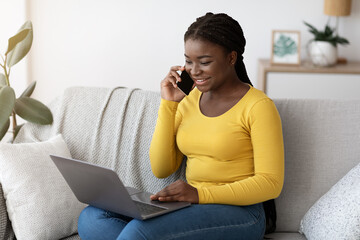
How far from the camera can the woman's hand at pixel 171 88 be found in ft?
6.91

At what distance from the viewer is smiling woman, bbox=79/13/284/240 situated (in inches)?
70.5

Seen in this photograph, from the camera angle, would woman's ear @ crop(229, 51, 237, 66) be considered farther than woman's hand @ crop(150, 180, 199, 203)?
Yes

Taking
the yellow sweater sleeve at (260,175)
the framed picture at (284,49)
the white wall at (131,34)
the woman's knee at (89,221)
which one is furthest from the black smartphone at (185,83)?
the white wall at (131,34)

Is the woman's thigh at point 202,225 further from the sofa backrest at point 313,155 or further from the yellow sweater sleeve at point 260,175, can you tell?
the sofa backrest at point 313,155

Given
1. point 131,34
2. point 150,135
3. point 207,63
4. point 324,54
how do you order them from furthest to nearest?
point 131,34, point 324,54, point 150,135, point 207,63

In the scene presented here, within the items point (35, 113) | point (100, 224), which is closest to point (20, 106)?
point (35, 113)

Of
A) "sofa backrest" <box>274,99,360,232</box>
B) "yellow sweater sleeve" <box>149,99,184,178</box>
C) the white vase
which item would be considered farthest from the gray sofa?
the white vase

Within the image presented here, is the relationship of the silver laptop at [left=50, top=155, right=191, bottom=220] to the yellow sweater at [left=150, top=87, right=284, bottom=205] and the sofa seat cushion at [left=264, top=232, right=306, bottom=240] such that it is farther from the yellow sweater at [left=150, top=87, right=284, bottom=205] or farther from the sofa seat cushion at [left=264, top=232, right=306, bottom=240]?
the sofa seat cushion at [left=264, top=232, right=306, bottom=240]

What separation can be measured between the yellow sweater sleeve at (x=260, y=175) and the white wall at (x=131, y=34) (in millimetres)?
2368

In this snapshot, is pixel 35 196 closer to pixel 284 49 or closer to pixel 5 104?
pixel 5 104

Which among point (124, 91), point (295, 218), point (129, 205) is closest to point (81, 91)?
point (124, 91)

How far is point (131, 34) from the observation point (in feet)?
13.9

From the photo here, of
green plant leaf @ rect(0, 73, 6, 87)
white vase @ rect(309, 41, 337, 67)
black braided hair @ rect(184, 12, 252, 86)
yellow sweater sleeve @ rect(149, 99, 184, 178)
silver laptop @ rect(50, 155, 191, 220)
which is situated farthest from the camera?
white vase @ rect(309, 41, 337, 67)

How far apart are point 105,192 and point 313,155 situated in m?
0.80
